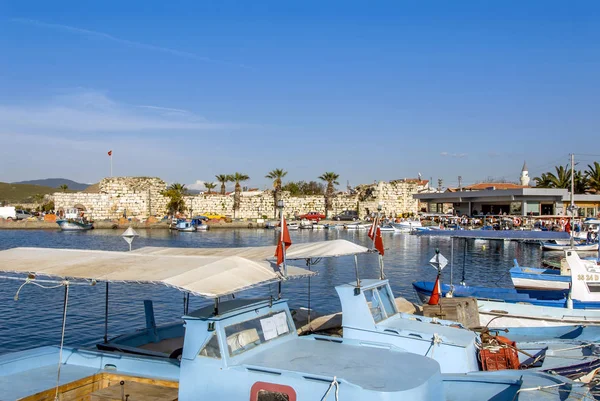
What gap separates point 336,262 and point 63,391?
33.1 m

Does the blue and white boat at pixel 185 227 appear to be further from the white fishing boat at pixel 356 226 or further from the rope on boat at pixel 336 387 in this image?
the rope on boat at pixel 336 387

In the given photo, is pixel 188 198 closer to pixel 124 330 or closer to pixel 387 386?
pixel 124 330

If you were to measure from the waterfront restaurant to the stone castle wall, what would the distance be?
4.41 m

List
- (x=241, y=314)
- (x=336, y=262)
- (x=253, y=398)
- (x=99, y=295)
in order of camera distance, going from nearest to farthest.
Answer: (x=253, y=398), (x=241, y=314), (x=99, y=295), (x=336, y=262)

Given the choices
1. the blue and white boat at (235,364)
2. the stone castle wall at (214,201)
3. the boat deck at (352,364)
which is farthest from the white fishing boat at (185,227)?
the boat deck at (352,364)

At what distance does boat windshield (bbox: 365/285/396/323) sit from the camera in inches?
458

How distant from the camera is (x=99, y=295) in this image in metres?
26.8

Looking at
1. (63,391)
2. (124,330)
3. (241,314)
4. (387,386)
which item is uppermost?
(241,314)

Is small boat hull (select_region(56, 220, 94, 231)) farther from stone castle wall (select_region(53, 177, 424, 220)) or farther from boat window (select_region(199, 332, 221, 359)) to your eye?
boat window (select_region(199, 332, 221, 359))

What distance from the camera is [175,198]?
87.6 metres

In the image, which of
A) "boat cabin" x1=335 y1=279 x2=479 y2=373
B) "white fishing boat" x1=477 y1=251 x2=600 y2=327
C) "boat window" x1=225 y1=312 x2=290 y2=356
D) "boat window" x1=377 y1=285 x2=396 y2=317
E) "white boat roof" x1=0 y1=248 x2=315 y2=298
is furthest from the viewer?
"white fishing boat" x1=477 y1=251 x2=600 y2=327

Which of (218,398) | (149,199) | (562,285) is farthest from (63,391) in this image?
(149,199)

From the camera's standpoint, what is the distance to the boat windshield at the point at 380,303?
11.6m

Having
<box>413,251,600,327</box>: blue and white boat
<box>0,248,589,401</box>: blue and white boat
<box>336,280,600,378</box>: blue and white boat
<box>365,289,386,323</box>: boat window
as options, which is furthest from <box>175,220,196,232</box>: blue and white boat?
<box>365,289,386,323</box>: boat window
